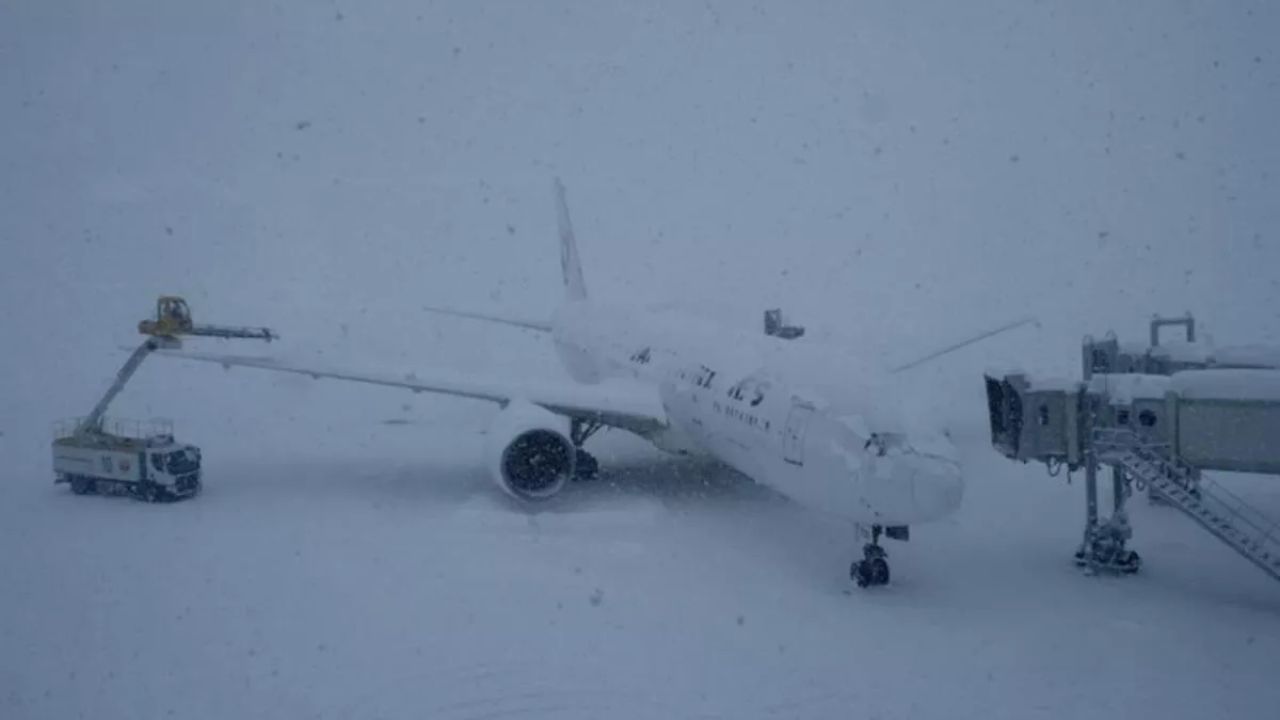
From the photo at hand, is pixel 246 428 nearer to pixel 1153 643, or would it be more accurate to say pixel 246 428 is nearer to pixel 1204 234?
pixel 1153 643

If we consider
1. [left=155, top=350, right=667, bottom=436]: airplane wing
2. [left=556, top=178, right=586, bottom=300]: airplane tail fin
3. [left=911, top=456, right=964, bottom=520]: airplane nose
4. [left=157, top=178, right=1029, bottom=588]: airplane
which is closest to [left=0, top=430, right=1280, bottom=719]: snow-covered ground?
[left=157, top=178, right=1029, bottom=588]: airplane

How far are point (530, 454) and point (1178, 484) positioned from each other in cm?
882

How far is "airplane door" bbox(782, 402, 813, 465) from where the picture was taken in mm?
12047

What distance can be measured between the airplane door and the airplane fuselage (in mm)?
14

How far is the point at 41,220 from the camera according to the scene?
5072 centimetres

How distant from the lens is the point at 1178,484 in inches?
465

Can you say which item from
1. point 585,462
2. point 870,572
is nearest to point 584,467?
point 585,462

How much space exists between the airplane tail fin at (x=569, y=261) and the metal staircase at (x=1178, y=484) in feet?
48.8

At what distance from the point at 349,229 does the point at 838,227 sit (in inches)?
1265

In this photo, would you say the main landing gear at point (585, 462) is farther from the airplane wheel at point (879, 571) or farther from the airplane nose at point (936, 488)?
the airplane nose at point (936, 488)

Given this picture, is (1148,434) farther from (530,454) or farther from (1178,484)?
(530,454)

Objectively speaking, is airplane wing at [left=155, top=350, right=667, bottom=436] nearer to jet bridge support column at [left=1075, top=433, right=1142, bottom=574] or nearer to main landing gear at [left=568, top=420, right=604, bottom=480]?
main landing gear at [left=568, top=420, right=604, bottom=480]

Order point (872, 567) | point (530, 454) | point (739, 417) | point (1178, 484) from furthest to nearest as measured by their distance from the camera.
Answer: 1. point (530, 454)
2. point (739, 417)
3. point (1178, 484)
4. point (872, 567)

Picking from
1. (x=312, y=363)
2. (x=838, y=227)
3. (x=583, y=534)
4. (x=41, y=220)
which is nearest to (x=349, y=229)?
(x=41, y=220)
